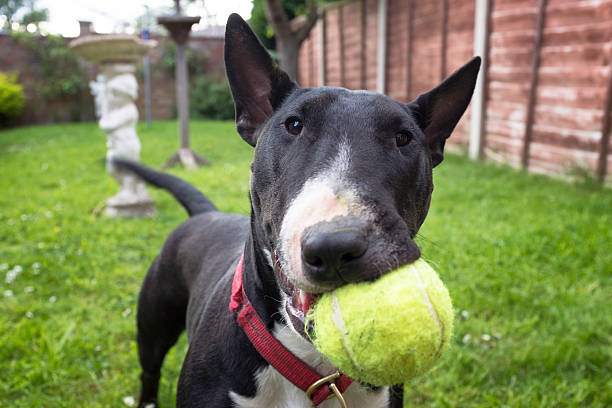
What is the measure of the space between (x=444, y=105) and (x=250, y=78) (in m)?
0.79

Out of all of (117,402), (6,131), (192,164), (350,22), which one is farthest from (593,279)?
(6,131)

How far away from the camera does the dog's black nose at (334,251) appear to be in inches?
46.5

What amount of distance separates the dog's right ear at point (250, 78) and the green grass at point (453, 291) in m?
0.78

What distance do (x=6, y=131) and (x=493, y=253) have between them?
48.9 ft

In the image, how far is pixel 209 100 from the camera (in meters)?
18.0

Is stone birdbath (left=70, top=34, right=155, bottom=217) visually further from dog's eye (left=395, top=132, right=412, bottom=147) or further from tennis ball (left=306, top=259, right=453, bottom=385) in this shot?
tennis ball (left=306, top=259, right=453, bottom=385)

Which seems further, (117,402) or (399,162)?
(117,402)

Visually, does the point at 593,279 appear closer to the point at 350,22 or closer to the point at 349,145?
the point at 349,145

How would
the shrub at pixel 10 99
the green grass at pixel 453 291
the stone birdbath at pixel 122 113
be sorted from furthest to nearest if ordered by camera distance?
the shrub at pixel 10 99 < the stone birdbath at pixel 122 113 < the green grass at pixel 453 291

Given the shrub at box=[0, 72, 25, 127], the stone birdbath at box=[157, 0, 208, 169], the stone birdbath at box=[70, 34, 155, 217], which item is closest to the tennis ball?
the stone birdbath at box=[70, 34, 155, 217]

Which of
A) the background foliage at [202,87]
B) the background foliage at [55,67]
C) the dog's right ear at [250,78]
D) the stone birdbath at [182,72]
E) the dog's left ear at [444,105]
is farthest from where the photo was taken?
the background foliage at [202,87]

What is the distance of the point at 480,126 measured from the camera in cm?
866

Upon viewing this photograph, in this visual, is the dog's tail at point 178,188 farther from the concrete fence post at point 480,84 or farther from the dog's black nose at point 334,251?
the concrete fence post at point 480,84

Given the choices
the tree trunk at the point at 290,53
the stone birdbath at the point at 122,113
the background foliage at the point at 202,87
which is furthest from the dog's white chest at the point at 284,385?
the background foliage at the point at 202,87
